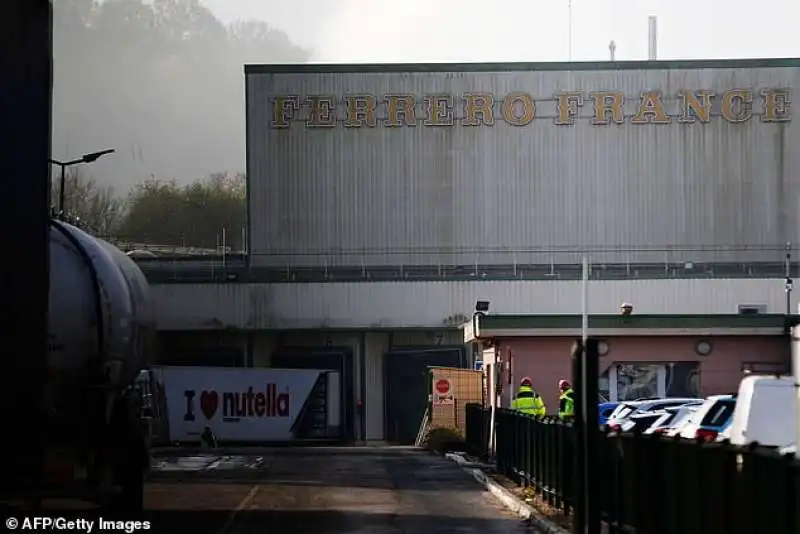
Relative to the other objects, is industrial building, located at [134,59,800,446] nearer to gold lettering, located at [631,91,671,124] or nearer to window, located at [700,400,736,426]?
gold lettering, located at [631,91,671,124]

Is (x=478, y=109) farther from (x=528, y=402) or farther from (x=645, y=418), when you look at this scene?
(x=528, y=402)

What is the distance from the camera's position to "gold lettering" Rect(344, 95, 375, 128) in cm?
5716

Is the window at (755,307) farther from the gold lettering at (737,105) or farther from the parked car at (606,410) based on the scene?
the parked car at (606,410)

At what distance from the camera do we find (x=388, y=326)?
178 feet

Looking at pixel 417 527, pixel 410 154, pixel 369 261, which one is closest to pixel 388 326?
pixel 369 261

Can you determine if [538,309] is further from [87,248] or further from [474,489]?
[87,248]

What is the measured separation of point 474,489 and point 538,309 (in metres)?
29.4

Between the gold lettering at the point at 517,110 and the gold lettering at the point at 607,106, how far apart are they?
2.53 metres

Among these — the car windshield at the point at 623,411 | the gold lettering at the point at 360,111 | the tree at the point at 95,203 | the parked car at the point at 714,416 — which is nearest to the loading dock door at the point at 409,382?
the gold lettering at the point at 360,111

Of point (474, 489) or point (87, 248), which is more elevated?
point (87, 248)

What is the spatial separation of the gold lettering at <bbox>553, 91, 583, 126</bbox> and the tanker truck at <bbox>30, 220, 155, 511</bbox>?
42.8m

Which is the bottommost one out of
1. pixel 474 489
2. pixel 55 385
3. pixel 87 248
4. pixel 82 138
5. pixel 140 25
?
pixel 474 489

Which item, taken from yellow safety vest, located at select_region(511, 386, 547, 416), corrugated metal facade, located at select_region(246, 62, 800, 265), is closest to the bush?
yellow safety vest, located at select_region(511, 386, 547, 416)

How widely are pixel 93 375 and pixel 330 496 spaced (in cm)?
893
